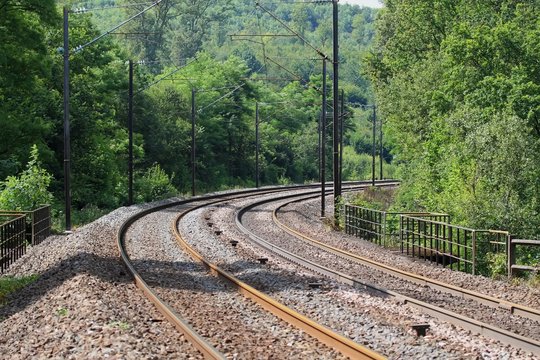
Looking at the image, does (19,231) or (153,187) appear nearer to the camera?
(19,231)

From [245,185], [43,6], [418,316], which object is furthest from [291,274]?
[245,185]

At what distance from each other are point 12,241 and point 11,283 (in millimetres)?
4599

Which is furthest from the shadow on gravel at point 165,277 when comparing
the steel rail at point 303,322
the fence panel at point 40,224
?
the fence panel at point 40,224

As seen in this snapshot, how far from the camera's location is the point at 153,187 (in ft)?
193

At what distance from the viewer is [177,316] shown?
43.7ft

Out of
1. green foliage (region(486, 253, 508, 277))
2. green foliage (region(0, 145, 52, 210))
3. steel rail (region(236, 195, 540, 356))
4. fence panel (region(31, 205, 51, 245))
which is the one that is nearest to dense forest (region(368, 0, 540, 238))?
green foliage (region(486, 253, 508, 277))

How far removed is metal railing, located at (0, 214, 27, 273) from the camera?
2212cm

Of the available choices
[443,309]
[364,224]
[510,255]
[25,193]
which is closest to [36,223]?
[25,193]

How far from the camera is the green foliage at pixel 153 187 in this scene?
57.0m

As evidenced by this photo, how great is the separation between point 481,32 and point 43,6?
19958 mm

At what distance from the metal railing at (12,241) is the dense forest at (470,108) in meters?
14.4

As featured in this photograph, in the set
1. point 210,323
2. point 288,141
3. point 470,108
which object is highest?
point 470,108

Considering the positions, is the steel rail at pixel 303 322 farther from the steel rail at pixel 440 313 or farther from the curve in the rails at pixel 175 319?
the steel rail at pixel 440 313

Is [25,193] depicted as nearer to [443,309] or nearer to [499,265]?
[499,265]
